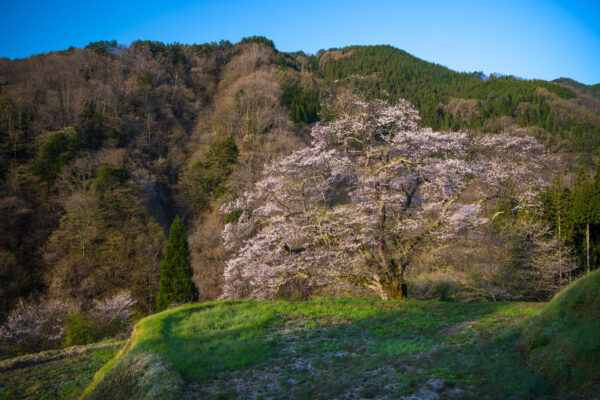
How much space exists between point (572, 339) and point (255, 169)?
120 ft

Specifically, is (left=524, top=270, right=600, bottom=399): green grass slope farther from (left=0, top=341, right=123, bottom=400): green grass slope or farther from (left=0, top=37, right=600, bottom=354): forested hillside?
(left=0, top=341, right=123, bottom=400): green grass slope

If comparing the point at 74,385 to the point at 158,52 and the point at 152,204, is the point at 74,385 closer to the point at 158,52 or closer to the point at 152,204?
the point at 152,204

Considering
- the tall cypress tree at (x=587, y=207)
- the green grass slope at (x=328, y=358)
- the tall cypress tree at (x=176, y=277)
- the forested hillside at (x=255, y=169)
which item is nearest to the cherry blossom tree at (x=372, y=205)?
the forested hillside at (x=255, y=169)

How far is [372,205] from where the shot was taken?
12.8 m

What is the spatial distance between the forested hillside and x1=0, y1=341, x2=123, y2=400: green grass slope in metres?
5.01

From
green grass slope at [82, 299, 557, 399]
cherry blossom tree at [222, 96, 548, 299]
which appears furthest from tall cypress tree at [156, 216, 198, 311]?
green grass slope at [82, 299, 557, 399]

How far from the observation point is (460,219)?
39.1ft

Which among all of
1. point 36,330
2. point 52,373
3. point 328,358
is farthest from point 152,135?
point 328,358

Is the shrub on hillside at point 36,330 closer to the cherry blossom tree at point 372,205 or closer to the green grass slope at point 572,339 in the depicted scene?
the cherry blossom tree at point 372,205

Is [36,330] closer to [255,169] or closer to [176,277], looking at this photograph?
[176,277]

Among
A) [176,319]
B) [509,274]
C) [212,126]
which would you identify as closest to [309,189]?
[176,319]

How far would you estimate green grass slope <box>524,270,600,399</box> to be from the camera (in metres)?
4.05

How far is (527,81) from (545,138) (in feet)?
113

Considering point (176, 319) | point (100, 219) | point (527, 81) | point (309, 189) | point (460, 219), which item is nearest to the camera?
point (176, 319)
